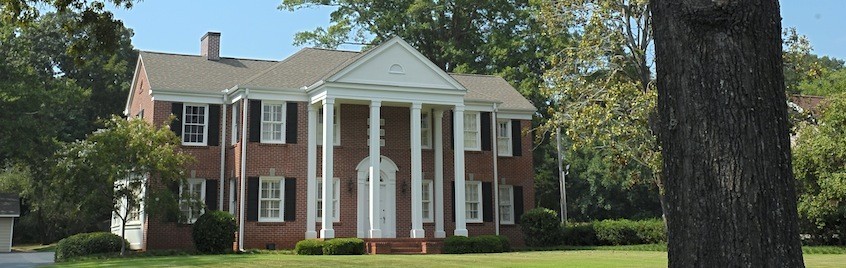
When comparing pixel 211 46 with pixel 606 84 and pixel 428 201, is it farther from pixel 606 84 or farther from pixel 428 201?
pixel 606 84

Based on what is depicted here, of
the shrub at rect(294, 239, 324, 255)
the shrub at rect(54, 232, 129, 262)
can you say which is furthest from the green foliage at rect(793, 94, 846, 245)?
the shrub at rect(54, 232, 129, 262)

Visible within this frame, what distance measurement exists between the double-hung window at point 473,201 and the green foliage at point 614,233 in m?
3.26

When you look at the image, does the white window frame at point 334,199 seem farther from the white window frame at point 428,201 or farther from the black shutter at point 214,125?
the black shutter at point 214,125

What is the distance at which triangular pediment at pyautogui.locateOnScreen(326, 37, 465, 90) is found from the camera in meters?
25.8

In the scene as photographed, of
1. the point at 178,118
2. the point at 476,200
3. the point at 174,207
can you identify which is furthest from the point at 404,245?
the point at 178,118

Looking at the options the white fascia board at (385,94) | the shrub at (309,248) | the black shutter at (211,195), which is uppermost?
the white fascia board at (385,94)

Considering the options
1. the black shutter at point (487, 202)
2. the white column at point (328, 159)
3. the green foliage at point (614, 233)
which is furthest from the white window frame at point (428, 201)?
the green foliage at point (614, 233)

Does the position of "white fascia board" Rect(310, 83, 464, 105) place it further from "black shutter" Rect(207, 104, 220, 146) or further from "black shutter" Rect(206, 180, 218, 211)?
"black shutter" Rect(206, 180, 218, 211)

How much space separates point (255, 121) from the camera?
85.1 ft

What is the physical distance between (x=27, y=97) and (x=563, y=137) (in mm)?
25843

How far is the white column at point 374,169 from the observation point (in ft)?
83.4

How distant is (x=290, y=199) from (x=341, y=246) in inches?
128

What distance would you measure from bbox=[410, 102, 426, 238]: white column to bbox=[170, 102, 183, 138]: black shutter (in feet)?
24.1

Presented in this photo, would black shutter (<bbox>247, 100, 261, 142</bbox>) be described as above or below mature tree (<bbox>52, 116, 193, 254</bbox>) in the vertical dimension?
above
